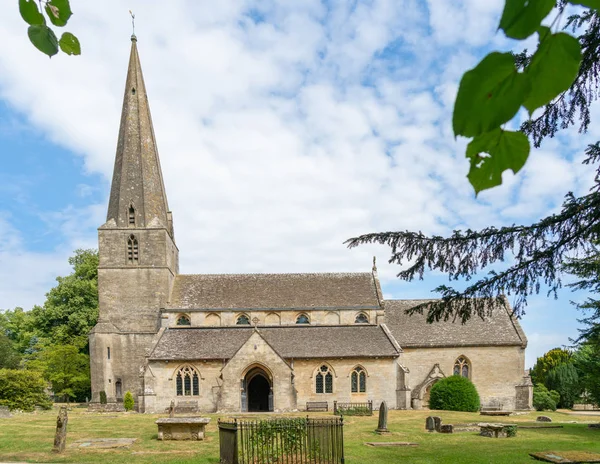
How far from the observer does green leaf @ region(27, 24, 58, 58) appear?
1.59 meters

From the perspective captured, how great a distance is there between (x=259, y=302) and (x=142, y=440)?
1902 cm

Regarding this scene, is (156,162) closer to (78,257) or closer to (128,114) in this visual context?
(128,114)

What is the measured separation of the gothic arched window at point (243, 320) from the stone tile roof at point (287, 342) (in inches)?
26.4

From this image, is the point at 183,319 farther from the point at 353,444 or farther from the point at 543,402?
the point at 543,402

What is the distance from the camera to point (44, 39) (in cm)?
162

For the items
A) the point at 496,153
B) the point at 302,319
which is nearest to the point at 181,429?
the point at 496,153

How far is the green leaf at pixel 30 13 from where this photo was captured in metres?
1.51

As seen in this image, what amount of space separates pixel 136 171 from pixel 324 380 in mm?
19854

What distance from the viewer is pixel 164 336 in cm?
3325

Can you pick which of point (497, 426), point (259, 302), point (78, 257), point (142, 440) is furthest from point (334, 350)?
point (78, 257)

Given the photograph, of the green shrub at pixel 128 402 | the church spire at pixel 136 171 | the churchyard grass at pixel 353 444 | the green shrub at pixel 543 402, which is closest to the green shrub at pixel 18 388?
the green shrub at pixel 128 402

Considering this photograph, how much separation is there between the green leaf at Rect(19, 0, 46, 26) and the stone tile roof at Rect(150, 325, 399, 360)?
30500 mm

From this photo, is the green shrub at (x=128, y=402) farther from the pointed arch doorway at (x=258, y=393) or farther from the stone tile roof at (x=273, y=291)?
the pointed arch doorway at (x=258, y=393)

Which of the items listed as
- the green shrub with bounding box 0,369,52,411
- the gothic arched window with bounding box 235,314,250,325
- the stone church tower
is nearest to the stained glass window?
the gothic arched window with bounding box 235,314,250,325
